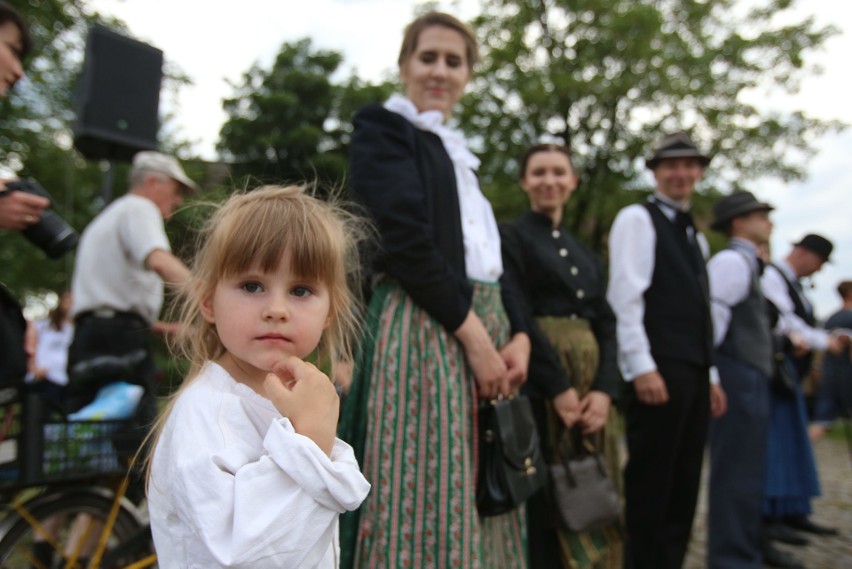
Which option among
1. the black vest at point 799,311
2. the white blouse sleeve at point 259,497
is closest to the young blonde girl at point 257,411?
the white blouse sleeve at point 259,497

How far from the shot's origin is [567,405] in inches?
95.3

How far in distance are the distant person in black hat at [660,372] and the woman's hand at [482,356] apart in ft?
3.55

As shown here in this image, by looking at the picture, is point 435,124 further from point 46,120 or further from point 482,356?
point 46,120

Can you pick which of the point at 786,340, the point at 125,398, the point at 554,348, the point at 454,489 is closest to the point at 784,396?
the point at 786,340

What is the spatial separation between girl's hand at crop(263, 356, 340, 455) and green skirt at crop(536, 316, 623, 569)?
1.67 metres

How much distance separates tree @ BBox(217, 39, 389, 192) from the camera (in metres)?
18.8

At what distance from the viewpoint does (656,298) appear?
117 inches

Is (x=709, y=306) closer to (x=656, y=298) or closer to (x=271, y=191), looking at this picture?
(x=656, y=298)

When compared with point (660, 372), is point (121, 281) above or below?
above

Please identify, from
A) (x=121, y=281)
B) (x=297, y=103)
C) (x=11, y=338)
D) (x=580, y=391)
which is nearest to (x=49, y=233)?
(x=11, y=338)

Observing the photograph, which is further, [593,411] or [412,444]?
[593,411]

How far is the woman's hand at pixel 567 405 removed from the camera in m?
2.41

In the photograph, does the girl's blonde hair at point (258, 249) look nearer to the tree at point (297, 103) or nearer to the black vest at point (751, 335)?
the black vest at point (751, 335)

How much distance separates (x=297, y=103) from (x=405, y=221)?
2106 cm
